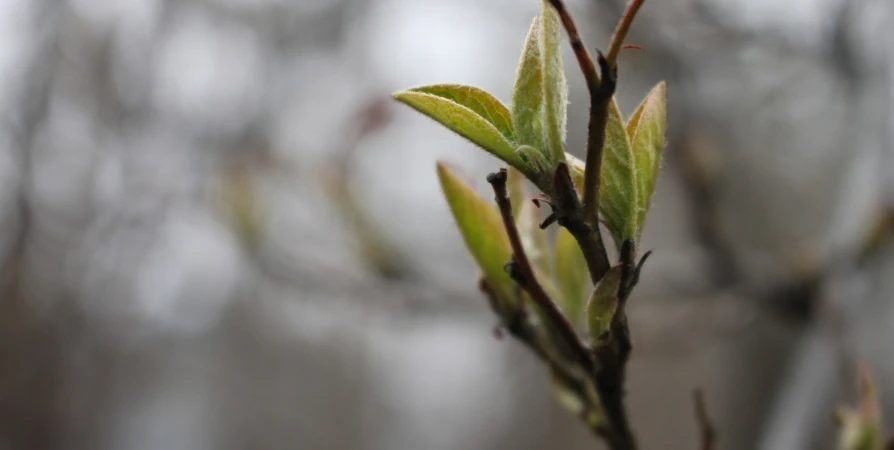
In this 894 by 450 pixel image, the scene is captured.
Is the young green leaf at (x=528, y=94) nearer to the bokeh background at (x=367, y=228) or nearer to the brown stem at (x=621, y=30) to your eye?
the brown stem at (x=621, y=30)

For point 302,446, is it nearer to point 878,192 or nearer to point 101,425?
point 101,425

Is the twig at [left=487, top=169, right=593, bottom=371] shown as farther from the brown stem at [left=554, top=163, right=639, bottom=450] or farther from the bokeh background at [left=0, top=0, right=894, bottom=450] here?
the bokeh background at [left=0, top=0, right=894, bottom=450]

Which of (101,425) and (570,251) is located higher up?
(570,251)

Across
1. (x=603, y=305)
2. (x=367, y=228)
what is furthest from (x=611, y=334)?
(x=367, y=228)

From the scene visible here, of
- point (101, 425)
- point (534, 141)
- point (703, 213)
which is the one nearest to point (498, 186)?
point (534, 141)

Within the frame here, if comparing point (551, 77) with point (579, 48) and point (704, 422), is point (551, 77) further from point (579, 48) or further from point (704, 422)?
point (704, 422)

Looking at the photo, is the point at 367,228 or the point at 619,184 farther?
the point at 367,228

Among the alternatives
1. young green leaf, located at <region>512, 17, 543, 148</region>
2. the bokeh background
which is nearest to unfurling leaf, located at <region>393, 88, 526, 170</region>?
young green leaf, located at <region>512, 17, 543, 148</region>
